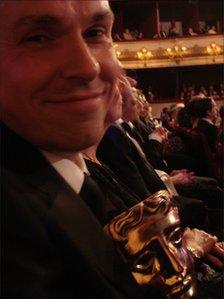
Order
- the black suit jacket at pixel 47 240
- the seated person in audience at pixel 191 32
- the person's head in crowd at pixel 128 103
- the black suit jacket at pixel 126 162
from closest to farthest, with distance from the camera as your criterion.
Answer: the black suit jacket at pixel 47 240, the black suit jacket at pixel 126 162, the person's head in crowd at pixel 128 103, the seated person in audience at pixel 191 32

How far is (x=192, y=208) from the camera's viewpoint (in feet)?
5.31

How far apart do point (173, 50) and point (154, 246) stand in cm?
962

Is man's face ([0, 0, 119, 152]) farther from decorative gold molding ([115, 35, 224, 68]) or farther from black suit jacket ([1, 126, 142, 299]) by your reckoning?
decorative gold molding ([115, 35, 224, 68])

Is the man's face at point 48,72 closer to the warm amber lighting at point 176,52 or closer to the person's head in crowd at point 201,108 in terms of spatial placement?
the person's head in crowd at point 201,108

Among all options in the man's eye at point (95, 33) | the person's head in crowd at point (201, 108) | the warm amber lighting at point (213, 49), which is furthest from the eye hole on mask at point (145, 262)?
the warm amber lighting at point (213, 49)

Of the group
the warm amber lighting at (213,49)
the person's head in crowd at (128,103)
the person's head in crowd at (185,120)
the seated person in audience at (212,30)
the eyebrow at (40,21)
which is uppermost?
the eyebrow at (40,21)

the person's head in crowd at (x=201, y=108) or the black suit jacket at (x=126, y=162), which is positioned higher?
the black suit jacket at (x=126, y=162)

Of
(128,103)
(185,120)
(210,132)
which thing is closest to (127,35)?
(185,120)

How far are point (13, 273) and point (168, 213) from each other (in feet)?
0.97

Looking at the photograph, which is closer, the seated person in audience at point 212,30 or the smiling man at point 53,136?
the smiling man at point 53,136

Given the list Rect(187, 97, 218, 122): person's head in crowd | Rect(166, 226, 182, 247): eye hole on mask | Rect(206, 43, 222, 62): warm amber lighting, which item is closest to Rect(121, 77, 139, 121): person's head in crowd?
Rect(166, 226, 182, 247): eye hole on mask

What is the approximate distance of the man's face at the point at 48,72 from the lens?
1.92 feet

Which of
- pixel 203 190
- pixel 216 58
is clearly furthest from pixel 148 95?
pixel 203 190

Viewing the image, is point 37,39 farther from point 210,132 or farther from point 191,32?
point 191,32
